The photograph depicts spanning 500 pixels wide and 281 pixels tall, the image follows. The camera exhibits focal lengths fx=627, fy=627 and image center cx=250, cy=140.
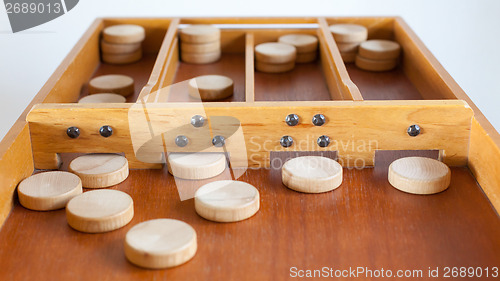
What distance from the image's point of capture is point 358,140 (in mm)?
1690

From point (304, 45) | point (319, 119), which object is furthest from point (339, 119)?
point (304, 45)

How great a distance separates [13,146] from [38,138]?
0.13m

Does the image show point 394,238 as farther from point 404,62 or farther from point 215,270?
point 404,62

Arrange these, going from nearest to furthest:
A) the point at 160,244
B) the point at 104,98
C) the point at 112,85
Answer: the point at 160,244 → the point at 104,98 → the point at 112,85

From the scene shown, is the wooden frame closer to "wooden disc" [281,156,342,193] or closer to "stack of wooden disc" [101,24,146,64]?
"wooden disc" [281,156,342,193]

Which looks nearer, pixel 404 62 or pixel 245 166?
pixel 245 166

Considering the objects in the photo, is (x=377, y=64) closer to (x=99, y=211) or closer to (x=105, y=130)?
(x=105, y=130)

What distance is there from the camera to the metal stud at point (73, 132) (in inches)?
65.3

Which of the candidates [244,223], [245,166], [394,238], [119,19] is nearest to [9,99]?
[119,19]

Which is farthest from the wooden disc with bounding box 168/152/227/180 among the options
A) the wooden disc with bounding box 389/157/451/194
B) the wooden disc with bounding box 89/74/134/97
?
the wooden disc with bounding box 89/74/134/97

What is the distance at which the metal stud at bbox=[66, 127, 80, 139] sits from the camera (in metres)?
1.66

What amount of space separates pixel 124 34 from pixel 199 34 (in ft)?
1.05

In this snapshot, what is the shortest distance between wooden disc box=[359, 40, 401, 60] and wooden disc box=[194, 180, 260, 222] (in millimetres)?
1208

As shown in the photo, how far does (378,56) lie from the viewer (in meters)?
2.53
